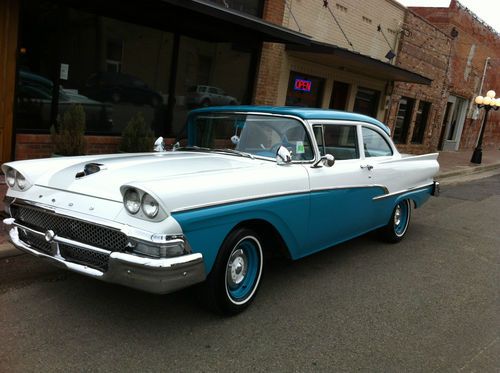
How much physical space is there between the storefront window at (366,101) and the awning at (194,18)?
5.84 metres

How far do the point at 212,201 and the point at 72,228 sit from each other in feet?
3.22

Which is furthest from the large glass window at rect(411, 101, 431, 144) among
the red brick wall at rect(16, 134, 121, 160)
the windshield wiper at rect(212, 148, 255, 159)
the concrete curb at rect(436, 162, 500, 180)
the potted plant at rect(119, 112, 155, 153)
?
the windshield wiper at rect(212, 148, 255, 159)

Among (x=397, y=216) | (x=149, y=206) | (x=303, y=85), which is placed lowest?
(x=397, y=216)

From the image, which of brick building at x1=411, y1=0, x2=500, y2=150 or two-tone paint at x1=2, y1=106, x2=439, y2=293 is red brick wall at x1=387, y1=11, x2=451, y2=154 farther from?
two-tone paint at x1=2, y1=106, x2=439, y2=293

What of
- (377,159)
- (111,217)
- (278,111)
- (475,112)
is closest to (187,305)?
(111,217)

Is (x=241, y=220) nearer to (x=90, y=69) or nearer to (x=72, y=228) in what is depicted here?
(x=72, y=228)

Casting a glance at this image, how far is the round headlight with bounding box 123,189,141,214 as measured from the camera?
3035 millimetres

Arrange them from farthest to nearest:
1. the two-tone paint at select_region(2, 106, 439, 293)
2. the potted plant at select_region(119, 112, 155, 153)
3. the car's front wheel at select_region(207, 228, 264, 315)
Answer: the potted plant at select_region(119, 112, 155, 153) → the car's front wheel at select_region(207, 228, 264, 315) → the two-tone paint at select_region(2, 106, 439, 293)

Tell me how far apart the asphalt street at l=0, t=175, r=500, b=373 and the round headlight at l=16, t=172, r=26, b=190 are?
88 cm

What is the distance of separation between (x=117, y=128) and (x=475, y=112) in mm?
21968

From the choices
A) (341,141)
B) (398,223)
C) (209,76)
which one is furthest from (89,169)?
(209,76)

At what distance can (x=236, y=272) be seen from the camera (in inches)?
146

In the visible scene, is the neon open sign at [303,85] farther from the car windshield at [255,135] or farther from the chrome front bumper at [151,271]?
the chrome front bumper at [151,271]

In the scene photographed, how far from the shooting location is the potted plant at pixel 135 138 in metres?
7.72
